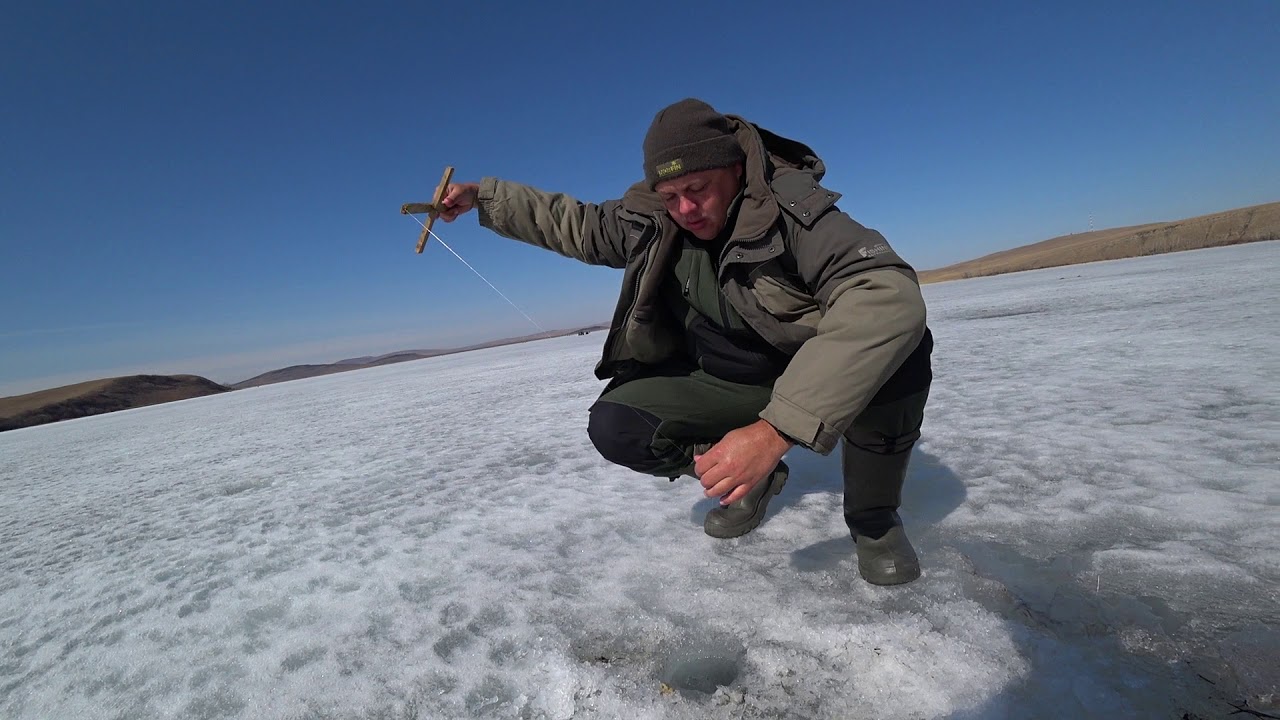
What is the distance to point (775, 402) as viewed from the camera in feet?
4.06

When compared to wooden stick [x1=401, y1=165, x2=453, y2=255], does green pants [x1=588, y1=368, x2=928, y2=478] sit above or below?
below

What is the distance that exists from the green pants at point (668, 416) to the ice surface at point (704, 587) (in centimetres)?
33

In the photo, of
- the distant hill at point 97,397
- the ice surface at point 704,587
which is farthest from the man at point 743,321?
the distant hill at point 97,397

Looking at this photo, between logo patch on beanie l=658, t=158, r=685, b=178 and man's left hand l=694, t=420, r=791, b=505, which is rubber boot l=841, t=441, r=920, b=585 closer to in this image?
man's left hand l=694, t=420, r=791, b=505

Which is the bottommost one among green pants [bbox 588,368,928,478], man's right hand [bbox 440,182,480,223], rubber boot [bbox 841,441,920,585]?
rubber boot [bbox 841,441,920,585]

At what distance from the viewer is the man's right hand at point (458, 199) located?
2160mm

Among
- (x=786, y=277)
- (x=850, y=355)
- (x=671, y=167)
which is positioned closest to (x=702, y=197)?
(x=671, y=167)

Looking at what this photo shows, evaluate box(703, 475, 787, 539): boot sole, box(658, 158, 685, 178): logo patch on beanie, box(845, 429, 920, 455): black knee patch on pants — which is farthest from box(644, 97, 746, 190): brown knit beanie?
box(703, 475, 787, 539): boot sole

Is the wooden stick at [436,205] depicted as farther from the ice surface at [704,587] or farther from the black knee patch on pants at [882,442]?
the black knee patch on pants at [882,442]

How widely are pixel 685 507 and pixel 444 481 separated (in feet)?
5.14

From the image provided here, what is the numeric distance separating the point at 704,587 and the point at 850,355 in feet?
2.90

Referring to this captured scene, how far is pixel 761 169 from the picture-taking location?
156 cm

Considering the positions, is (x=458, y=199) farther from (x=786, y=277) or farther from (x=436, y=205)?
(x=786, y=277)

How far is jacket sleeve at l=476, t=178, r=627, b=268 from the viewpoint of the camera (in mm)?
2086
